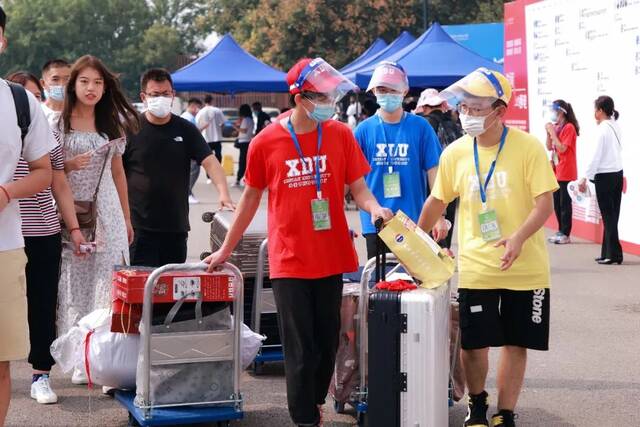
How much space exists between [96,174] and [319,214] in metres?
2.10

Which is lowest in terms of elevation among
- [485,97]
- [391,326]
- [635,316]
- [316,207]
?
[635,316]

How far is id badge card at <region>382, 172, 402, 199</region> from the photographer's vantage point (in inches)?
283

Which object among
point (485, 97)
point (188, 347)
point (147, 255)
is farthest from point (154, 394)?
point (485, 97)

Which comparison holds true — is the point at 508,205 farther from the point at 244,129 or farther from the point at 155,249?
the point at 244,129

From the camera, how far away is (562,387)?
23.5 ft

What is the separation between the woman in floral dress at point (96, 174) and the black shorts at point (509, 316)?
2.38 meters

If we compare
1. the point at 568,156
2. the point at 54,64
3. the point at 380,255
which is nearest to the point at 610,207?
the point at 568,156

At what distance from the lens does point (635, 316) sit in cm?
969

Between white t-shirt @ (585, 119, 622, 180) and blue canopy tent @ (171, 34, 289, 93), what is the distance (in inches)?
465

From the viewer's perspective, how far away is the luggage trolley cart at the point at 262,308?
7129 millimetres

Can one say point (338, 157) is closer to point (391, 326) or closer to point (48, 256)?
point (391, 326)

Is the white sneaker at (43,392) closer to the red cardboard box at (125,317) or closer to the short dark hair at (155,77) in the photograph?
the red cardboard box at (125,317)

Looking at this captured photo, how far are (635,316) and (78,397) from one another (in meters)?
4.96

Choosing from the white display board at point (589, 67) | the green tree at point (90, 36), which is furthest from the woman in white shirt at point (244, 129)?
the green tree at point (90, 36)
